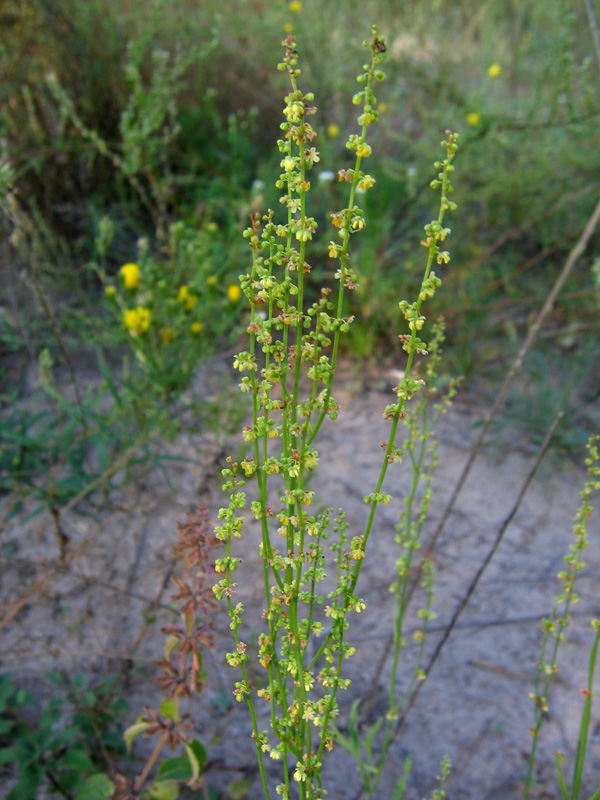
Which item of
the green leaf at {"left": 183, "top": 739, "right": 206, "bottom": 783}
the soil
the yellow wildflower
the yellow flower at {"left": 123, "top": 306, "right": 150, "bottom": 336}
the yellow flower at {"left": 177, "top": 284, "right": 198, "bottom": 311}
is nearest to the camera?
the yellow wildflower

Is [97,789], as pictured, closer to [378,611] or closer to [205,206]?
[378,611]

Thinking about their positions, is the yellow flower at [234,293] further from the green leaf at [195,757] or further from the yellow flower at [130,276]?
the green leaf at [195,757]

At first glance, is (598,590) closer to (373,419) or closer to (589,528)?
(589,528)

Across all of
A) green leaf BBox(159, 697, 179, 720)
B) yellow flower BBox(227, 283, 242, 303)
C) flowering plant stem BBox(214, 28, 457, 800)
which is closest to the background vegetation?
yellow flower BBox(227, 283, 242, 303)

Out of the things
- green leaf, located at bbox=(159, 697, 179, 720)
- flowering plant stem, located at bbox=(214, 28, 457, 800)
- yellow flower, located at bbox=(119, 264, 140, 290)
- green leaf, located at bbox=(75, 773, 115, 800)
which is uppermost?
yellow flower, located at bbox=(119, 264, 140, 290)

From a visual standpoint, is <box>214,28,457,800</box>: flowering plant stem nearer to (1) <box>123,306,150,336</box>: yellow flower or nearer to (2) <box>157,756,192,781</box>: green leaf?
(2) <box>157,756,192,781</box>: green leaf
